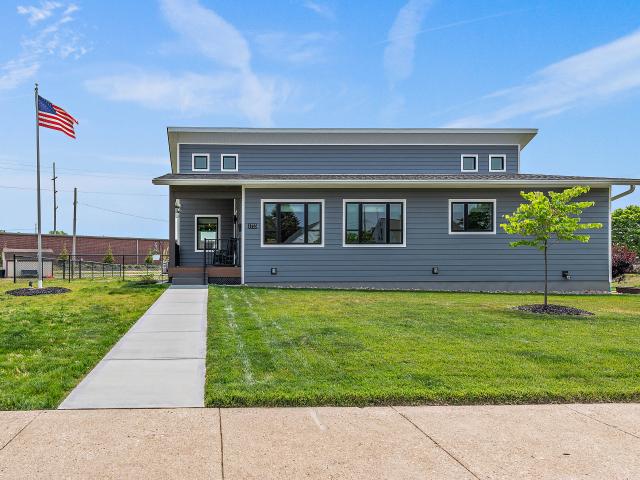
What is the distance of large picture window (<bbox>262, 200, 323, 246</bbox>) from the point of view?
15848 millimetres

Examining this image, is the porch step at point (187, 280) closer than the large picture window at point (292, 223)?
Yes

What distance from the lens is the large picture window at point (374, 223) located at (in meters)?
16.1

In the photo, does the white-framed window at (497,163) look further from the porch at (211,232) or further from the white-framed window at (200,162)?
the white-framed window at (200,162)

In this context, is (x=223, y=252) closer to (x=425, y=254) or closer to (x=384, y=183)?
(x=384, y=183)

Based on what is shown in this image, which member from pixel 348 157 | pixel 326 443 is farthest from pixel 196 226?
pixel 326 443

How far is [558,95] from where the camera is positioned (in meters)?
18.5

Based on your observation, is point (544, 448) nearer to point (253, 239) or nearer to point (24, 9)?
point (253, 239)

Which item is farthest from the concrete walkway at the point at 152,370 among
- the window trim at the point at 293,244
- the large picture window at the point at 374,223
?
the large picture window at the point at 374,223

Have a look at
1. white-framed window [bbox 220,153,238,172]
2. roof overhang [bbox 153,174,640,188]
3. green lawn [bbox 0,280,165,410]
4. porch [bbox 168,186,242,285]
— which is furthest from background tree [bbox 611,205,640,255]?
green lawn [bbox 0,280,165,410]

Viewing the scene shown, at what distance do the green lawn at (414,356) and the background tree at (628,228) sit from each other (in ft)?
94.9

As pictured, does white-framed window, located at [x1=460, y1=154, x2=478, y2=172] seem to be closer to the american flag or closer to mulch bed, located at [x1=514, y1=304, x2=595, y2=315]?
mulch bed, located at [x1=514, y1=304, x2=595, y2=315]

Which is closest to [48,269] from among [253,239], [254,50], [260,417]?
[253,239]

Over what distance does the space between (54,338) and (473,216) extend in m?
13.4

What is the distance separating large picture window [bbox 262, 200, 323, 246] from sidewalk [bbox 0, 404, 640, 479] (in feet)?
39.5
